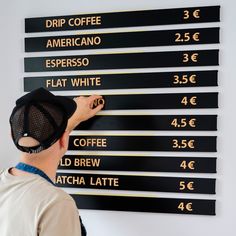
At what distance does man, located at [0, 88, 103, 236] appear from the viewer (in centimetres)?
84

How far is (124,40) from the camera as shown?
1.34 meters

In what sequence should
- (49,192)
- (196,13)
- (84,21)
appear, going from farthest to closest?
(84,21), (196,13), (49,192)

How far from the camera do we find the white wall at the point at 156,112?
1256 mm

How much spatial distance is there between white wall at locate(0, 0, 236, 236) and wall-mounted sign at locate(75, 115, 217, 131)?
3cm

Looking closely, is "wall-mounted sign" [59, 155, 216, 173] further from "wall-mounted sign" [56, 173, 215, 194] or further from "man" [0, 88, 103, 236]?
"man" [0, 88, 103, 236]

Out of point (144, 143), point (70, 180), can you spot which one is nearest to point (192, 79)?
point (144, 143)

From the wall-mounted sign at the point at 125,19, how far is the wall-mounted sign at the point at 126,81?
19 cm

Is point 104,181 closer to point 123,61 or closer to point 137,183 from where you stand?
point 137,183

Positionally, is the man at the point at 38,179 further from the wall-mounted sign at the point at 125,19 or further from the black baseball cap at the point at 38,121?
the wall-mounted sign at the point at 125,19

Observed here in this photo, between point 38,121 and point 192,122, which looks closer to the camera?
point 38,121

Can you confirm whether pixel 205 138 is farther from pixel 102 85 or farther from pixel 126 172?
pixel 102 85

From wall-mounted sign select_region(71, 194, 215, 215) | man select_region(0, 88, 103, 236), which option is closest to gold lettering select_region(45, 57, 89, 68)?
man select_region(0, 88, 103, 236)

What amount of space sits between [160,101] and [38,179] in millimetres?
594

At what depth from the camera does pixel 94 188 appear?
4.56ft
